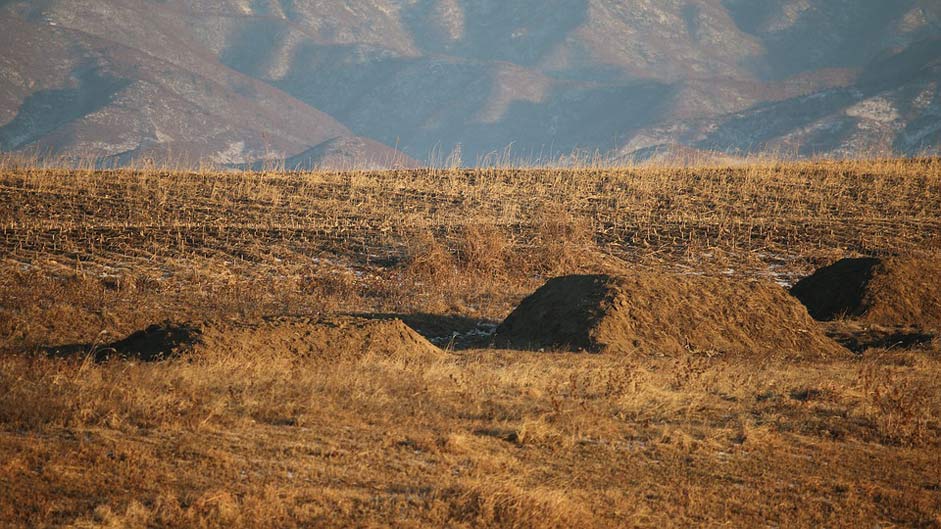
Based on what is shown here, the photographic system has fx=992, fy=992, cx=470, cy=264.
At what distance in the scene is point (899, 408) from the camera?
10.1 meters

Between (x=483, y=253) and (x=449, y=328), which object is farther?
(x=483, y=253)

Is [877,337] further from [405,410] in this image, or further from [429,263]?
[405,410]

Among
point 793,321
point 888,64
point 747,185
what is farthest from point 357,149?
point 793,321

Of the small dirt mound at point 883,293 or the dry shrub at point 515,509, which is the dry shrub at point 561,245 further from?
the dry shrub at point 515,509

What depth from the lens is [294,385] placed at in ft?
32.4

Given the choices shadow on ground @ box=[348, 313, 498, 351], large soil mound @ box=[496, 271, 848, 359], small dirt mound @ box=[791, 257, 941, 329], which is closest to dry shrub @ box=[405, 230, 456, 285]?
shadow on ground @ box=[348, 313, 498, 351]

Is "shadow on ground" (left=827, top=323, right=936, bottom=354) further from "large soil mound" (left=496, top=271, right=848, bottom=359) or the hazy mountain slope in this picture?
the hazy mountain slope

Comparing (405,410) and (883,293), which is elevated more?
(883,293)

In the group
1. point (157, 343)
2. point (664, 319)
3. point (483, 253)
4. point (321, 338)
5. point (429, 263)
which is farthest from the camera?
point (483, 253)

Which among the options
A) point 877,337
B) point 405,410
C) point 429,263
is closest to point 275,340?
point 405,410

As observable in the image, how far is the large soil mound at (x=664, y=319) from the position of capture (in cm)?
1468

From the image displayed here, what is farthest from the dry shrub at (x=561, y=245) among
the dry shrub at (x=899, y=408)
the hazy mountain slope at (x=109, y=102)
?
the hazy mountain slope at (x=109, y=102)

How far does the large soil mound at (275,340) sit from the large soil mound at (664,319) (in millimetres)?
2581

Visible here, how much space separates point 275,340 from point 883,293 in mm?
11730
